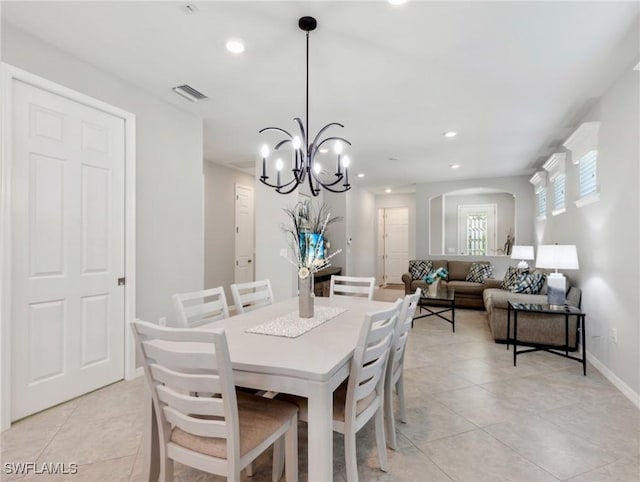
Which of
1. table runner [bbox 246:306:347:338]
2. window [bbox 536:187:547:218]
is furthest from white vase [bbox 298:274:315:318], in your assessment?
window [bbox 536:187:547:218]

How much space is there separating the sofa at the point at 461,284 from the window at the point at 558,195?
5.60 ft

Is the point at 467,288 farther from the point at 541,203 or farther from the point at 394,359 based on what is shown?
the point at 394,359

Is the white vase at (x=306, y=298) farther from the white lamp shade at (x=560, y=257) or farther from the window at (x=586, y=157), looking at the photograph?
the window at (x=586, y=157)

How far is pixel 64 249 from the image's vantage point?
2.52 metres

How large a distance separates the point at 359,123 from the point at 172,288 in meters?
2.72

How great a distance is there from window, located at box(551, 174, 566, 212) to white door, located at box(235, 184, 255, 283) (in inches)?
202

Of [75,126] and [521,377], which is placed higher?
[75,126]

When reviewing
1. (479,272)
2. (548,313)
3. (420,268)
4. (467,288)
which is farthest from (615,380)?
(420,268)

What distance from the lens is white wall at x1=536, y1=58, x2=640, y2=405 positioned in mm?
2576

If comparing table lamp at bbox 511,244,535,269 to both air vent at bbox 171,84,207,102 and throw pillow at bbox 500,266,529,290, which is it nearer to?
throw pillow at bbox 500,266,529,290

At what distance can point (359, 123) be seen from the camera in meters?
3.87

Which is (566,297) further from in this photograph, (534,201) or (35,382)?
(35,382)

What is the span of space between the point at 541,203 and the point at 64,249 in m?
6.86

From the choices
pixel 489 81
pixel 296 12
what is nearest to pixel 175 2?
pixel 296 12
